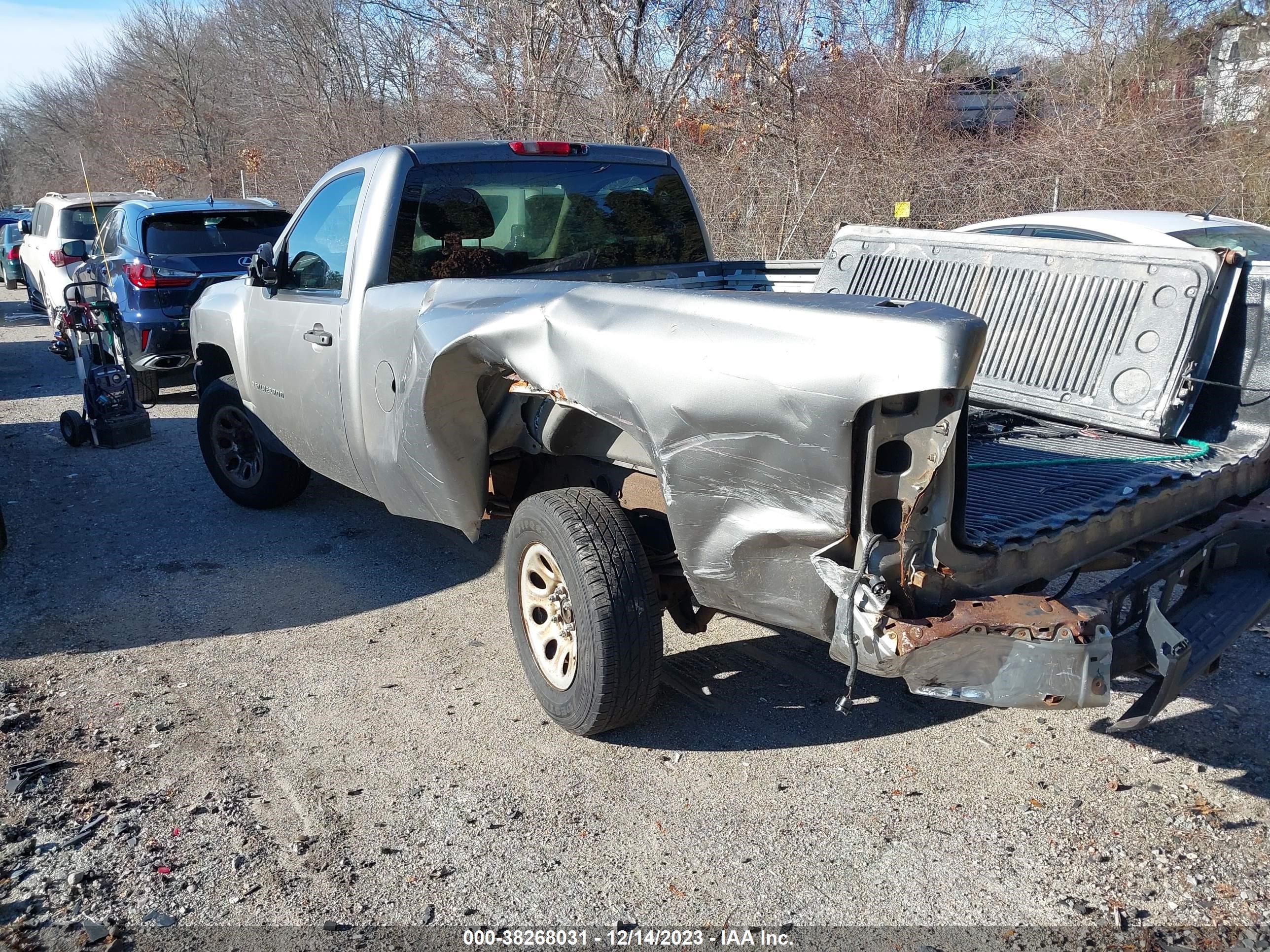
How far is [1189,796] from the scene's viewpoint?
133 inches

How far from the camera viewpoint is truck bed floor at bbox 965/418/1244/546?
304 centimetres

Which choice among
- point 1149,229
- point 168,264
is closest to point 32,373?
point 168,264

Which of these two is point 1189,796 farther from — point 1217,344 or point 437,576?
point 437,576

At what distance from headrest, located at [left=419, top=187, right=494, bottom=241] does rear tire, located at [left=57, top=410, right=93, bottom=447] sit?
16.9ft

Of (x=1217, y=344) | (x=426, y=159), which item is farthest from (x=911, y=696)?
(x=426, y=159)

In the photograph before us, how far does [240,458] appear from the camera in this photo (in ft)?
21.3

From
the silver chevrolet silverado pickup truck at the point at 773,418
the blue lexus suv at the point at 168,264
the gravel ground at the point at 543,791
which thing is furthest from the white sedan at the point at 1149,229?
the blue lexus suv at the point at 168,264

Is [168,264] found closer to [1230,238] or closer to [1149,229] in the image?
[1149,229]

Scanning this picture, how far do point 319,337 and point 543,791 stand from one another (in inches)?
97.2

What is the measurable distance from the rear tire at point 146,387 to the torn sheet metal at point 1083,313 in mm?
7873

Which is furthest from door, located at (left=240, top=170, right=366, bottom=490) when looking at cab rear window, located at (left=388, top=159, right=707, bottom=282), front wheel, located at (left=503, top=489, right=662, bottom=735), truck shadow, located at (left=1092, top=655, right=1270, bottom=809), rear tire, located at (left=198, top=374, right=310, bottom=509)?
truck shadow, located at (left=1092, top=655, right=1270, bottom=809)

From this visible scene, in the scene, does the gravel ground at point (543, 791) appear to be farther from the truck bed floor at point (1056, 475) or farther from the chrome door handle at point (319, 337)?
the chrome door handle at point (319, 337)

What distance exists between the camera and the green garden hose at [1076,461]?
363 cm

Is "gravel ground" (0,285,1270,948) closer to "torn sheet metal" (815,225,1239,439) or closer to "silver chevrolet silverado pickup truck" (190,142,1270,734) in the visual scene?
"silver chevrolet silverado pickup truck" (190,142,1270,734)
